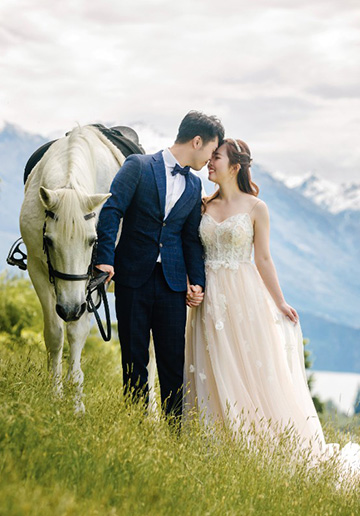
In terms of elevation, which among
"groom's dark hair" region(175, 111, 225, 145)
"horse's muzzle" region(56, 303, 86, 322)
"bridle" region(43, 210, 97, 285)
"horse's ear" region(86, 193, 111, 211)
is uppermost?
"groom's dark hair" region(175, 111, 225, 145)

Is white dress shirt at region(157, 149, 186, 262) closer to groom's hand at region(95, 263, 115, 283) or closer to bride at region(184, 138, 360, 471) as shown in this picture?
bride at region(184, 138, 360, 471)

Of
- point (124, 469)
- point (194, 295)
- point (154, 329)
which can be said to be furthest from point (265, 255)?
point (124, 469)

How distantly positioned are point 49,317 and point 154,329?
2.99 ft

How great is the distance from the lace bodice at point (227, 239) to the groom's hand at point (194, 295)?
285 millimetres

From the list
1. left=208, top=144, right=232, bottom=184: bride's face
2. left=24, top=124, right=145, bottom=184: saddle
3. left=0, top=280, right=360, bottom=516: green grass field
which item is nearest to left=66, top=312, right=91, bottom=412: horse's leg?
left=0, top=280, right=360, bottom=516: green grass field

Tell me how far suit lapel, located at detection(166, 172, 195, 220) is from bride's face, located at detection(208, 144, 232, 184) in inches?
10.8

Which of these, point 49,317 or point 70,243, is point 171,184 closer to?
point 70,243

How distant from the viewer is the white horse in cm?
479

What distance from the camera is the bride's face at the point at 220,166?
19.1 feet

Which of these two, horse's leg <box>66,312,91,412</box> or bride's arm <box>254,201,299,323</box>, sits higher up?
bride's arm <box>254,201,299,323</box>

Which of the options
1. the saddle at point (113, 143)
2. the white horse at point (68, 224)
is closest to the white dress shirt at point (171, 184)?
the white horse at point (68, 224)

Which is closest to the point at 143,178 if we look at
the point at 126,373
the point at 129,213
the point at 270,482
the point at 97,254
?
the point at 129,213

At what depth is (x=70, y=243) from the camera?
4.79 m

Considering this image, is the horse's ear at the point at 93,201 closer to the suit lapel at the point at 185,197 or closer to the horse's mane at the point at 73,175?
the horse's mane at the point at 73,175
